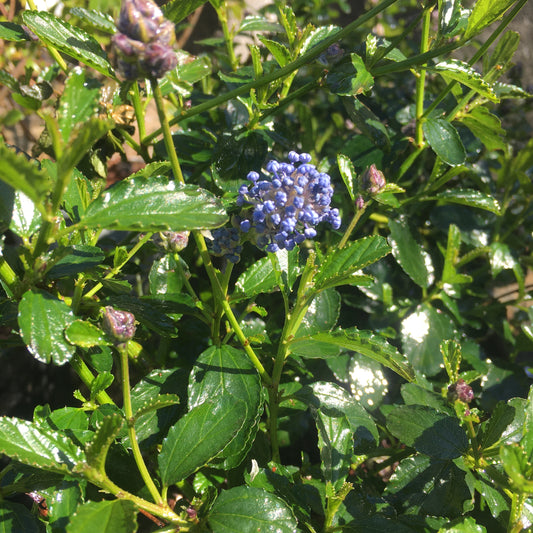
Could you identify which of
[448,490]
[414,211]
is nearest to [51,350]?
[448,490]

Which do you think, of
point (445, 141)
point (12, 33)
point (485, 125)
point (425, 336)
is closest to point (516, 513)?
point (425, 336)

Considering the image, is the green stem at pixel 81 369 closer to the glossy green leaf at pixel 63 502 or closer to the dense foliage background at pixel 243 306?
the dense foliage background at pixel 243 306

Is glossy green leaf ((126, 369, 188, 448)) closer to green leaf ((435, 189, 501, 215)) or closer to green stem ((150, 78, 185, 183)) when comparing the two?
green stem ((150, 78, 185, 183))

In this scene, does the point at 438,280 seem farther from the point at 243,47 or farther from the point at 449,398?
the point at 243,47

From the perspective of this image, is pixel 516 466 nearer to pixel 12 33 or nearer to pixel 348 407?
pixel 348 407

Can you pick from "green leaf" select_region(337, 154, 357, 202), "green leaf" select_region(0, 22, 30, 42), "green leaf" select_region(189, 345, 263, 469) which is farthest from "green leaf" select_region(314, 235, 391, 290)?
"green leaf" select_region(0, 22, 30, 42)

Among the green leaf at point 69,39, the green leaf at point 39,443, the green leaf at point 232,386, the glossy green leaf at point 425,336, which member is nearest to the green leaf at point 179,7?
the green leaf at point 69,39

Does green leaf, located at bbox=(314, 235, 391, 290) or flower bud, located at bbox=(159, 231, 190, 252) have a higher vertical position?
flower bud, located at bbox=(159, 231, 190, 252)
